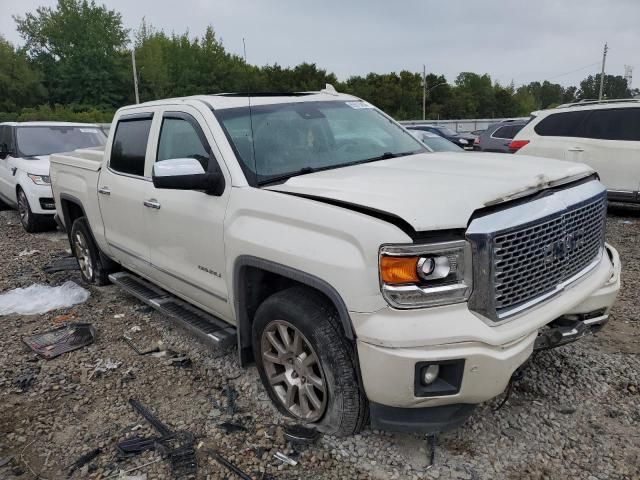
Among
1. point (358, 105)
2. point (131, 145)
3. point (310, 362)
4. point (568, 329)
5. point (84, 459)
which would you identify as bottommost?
point (84, 459)

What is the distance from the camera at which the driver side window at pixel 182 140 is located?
3471mm

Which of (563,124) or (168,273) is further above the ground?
(563,124)

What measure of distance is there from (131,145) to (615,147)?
6.92 m

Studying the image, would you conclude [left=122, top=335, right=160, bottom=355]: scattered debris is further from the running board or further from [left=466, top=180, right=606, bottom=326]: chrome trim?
[left=466, top=180, right=606, bottom=326]: chrome trim

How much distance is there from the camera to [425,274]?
2287 millimetres

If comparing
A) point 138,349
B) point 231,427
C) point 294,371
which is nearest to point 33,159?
point 138,349

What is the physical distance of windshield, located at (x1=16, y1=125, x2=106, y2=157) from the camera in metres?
9.18

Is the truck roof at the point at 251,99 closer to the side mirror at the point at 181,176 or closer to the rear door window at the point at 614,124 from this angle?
the side mirror at the point at 181,176

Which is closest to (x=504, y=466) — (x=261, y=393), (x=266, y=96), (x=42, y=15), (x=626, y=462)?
(x=626, y=462)

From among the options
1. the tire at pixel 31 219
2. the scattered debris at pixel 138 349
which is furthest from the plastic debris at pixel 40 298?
the tire at pixel 31 219

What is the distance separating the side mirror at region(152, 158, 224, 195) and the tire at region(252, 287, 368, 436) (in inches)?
32.5

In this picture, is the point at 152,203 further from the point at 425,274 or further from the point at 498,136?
the point at 498,136

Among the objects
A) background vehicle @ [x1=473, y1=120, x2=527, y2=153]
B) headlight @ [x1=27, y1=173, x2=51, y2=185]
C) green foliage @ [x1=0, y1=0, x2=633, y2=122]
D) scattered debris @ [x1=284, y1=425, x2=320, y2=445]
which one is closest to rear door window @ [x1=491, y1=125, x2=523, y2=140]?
background vehicle @ [x1=473, y1=120, x2=527, y2=153]

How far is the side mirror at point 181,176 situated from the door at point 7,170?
7.35 meters
